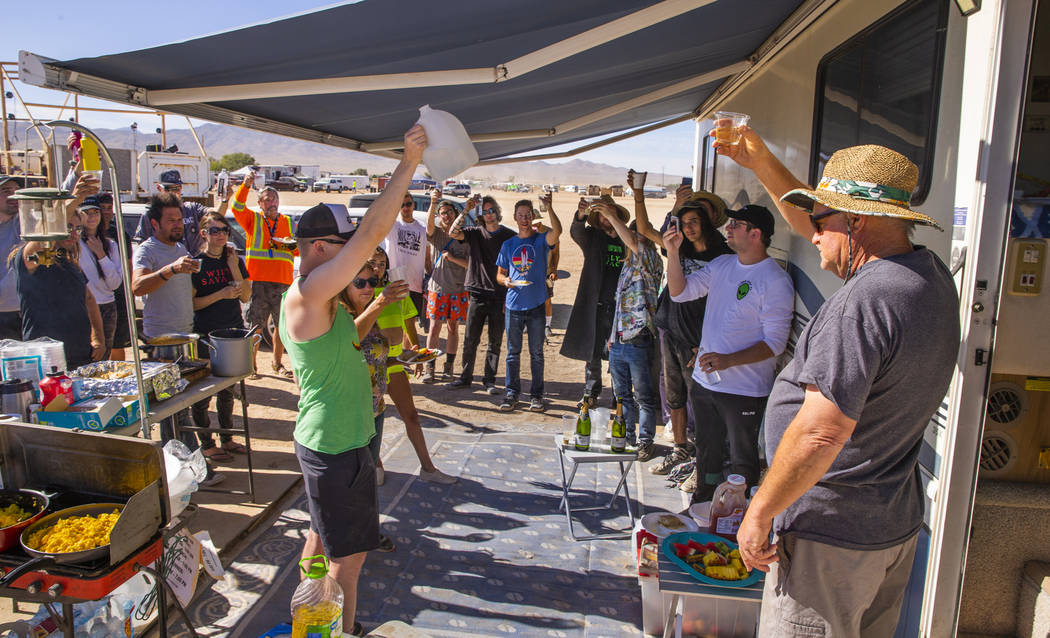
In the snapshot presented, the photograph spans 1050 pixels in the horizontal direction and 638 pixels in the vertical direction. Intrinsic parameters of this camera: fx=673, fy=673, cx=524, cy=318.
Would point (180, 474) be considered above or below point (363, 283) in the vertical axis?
below

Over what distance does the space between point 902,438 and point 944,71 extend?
142 centimetres

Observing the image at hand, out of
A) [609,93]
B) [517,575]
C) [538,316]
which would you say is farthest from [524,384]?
[517,575]

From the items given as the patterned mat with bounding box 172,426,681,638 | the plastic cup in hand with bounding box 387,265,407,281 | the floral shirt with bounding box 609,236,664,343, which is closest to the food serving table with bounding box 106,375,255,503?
the patterned mat with bounding box 172,426,681,638

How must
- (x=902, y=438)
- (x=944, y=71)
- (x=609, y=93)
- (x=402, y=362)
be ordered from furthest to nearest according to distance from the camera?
(x=609, y=93) < (x=402, y=362) < (x=944, y=71) < (x=902, y=438)

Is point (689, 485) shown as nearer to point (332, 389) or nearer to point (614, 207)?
point (614, 207)

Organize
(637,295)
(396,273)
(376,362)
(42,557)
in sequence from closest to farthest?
(42,557) → (376,362) → (396,273) → (637,295)

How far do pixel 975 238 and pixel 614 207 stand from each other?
2975mm

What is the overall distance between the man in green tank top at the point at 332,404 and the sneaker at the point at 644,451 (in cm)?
277

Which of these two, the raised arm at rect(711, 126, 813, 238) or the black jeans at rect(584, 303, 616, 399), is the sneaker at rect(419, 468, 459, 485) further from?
the raised arm at rect(711, 126, 813, 238)

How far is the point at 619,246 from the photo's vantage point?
19.2ft

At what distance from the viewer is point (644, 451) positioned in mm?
5172

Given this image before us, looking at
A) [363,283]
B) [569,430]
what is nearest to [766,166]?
[363,283]

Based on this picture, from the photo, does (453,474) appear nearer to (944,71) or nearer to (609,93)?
(609,93)

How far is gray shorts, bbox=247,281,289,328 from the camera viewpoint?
7.06 meters
